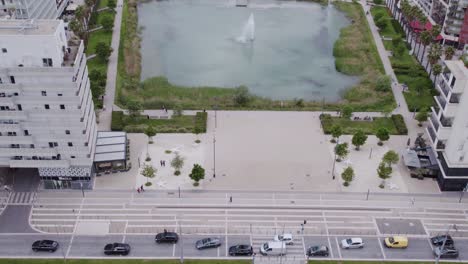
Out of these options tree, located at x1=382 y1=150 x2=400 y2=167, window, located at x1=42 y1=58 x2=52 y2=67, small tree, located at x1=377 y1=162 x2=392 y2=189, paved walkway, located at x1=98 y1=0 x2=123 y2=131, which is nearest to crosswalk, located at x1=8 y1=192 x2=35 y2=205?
paved walkway, located at x1=98 y1=0 x2=123 y2=131

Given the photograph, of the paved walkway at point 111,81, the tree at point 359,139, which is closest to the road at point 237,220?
the tree at point 359,139

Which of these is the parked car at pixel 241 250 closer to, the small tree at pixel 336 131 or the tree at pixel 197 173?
the tree at pixel 197 173

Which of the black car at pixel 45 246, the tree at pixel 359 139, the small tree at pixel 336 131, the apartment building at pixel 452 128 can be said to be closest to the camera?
the black car at pixel 45 246

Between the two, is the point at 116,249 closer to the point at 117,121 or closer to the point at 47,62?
the point at 47,62

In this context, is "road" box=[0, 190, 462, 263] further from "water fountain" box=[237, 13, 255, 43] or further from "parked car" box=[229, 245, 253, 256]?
"water fountain" box=[237, 13, 255, 43]

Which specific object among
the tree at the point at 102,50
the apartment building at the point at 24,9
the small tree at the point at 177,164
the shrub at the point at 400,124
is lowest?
the small tree at the point at 177,164

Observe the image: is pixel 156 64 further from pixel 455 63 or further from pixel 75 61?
pixel 455 63

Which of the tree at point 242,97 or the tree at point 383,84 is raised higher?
the tree at point 383,84
